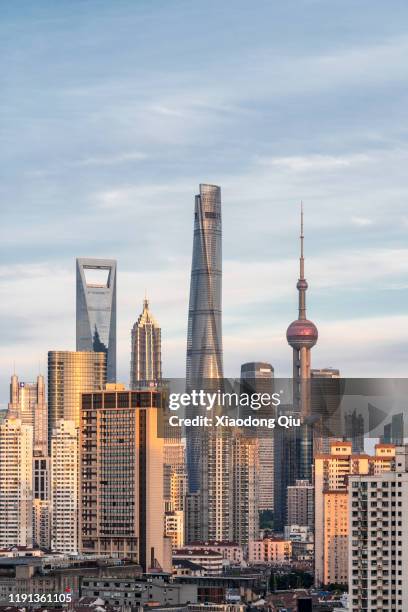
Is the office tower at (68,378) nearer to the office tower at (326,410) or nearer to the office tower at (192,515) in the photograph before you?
the office tower at (192,515)

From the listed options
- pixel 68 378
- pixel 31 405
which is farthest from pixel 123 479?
pixel 31 405

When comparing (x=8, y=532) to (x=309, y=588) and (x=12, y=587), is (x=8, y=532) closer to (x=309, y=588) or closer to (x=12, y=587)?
(x=309, y=588)

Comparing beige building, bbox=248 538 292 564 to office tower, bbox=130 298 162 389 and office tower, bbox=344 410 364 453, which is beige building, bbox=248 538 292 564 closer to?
office tower, bbox=344 410 364 453

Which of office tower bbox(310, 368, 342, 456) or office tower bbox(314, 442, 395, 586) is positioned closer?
office tower bbox(310, 368, 342, 456)

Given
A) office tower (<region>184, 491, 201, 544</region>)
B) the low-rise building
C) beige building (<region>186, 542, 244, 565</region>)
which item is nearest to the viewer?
the low-rise building

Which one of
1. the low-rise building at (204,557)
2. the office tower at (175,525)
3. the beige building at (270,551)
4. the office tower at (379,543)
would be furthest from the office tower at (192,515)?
the office tower at (379,543)

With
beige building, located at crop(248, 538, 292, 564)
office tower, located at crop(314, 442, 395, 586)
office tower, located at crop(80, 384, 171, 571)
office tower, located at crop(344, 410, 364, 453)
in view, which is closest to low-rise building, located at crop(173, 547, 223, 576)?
office tower, located at crop(314, 442, 395, 586)
